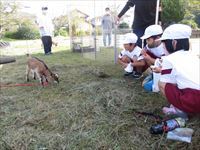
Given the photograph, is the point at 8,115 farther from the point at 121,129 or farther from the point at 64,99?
the point at 121,129

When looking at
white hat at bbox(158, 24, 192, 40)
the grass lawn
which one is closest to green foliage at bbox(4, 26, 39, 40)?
the grass lawn

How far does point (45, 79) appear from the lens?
531 cm

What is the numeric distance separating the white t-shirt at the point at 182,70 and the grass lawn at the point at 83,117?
1.57 ft

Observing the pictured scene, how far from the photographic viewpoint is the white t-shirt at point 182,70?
289cm

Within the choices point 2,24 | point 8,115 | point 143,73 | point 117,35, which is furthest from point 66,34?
point 8,115

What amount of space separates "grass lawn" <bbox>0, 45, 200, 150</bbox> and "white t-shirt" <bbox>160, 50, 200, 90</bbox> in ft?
1.57

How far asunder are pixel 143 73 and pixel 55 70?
223cm

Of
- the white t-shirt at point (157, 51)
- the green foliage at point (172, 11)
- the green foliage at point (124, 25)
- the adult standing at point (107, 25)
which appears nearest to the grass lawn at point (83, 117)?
the white t-shirt at point (157, 51)

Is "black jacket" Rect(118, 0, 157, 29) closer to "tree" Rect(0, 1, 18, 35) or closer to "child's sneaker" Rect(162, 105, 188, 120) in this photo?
"child's sneaker" Rect(162, 105, 188, 120)

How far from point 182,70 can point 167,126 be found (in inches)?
22.7

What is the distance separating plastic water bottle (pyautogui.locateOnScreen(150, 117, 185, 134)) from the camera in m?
3.01

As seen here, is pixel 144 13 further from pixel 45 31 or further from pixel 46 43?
pixel 45 31

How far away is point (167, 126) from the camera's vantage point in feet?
9.89

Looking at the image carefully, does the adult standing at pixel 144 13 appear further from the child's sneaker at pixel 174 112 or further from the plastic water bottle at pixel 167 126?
the plastic water bottle at pixel 167 126
